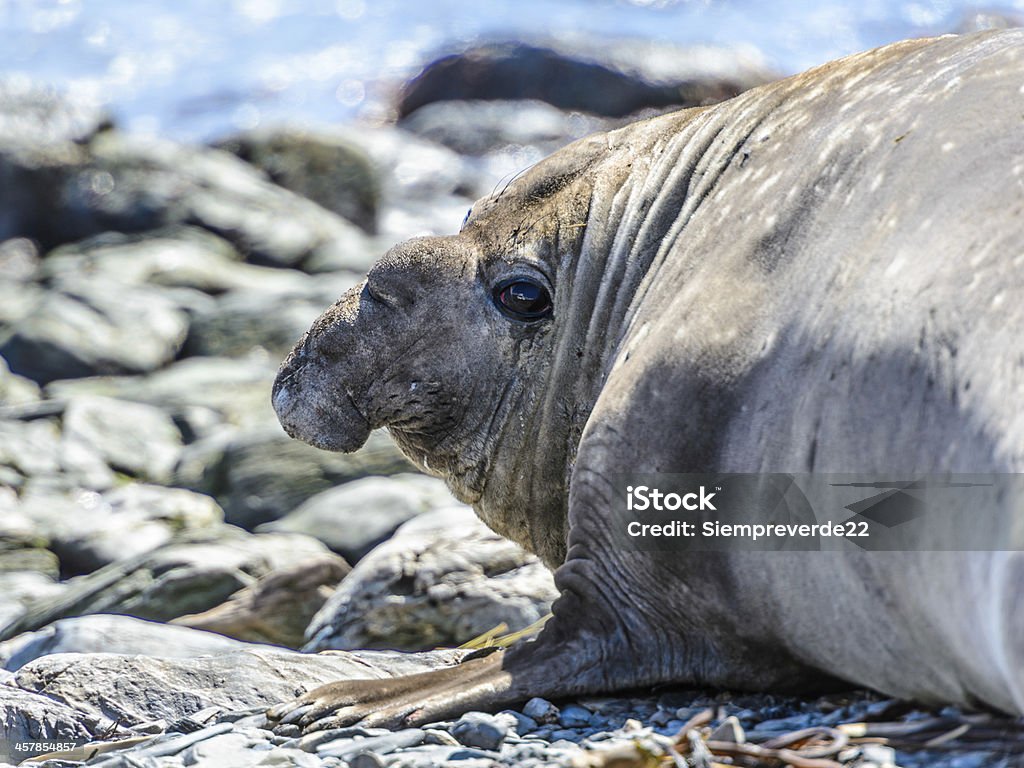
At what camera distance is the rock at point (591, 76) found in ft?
93.7

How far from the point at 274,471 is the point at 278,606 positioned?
3.88 m

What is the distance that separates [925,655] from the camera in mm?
3393

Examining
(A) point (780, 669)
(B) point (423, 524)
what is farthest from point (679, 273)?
(B) point (423, 524)

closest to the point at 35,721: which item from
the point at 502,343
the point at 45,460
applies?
the point at 502,343

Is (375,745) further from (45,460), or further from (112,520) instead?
(45,460)

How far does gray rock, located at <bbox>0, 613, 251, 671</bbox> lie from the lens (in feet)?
19.3

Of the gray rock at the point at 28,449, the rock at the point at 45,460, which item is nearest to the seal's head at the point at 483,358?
the rock at the point at 45,460

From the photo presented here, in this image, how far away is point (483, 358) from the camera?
500 centimetres

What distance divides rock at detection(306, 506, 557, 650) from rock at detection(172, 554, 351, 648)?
1065 millimetres

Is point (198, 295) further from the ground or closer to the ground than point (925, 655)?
further from the ground

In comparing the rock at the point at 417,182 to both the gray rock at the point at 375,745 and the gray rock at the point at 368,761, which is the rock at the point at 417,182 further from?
the gray rock at the point at 368,761

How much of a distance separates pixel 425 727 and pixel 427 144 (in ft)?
79.6

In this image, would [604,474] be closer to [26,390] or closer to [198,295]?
[26,390]

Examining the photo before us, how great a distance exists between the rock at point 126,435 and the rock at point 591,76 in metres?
16.4
